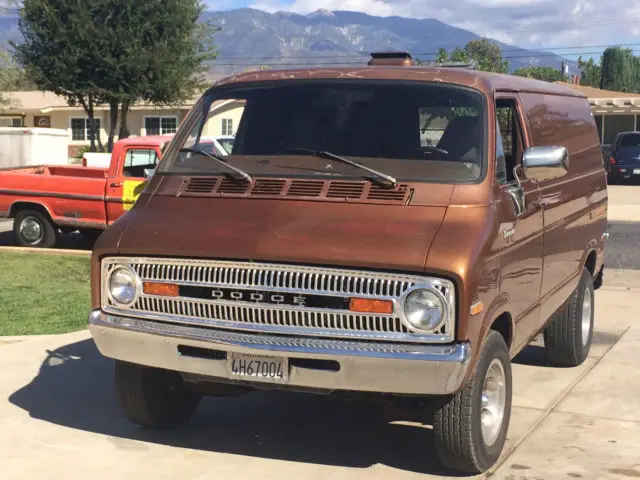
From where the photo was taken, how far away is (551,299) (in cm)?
629

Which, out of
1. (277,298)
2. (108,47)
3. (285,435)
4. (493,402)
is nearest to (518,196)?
(493,402)

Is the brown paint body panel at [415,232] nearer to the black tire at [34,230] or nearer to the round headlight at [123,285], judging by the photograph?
the round headlight at [123,285]

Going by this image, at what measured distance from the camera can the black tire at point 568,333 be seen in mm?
7246

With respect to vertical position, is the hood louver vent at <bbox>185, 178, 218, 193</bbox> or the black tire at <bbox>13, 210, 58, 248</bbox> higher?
the hood louver vent at <bbox>185, 178, 218, 193</bbox>

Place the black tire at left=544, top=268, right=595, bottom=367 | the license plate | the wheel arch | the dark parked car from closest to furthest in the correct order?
the license plate, the black tire at left=544, top=268, right=595, bottom=367, the wheel arch, the dark parked car

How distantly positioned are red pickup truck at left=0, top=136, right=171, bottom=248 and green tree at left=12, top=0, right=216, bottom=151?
20694 millimetres

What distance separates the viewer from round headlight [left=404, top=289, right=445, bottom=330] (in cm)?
447

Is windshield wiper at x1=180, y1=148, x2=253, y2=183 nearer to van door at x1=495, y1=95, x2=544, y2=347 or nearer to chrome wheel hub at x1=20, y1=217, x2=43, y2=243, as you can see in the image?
van door at x1=495, y1=95, x2=544, y2=347

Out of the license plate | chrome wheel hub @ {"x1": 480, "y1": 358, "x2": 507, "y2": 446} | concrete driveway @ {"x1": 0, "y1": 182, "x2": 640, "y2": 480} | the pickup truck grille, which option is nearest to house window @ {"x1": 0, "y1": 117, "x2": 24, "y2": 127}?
concrete driveway @ {"x1": 0, "y1": 182, "x2": 640, "y2": 480}

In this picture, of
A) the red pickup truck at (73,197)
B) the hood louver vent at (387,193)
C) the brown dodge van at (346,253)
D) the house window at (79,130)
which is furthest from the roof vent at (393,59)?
the house window at (79,130)

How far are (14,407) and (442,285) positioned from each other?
131 inches

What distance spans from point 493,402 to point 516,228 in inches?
39.7

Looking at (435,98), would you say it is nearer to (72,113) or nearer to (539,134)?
(539,134)

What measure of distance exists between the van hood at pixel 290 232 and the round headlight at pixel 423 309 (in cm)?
15
